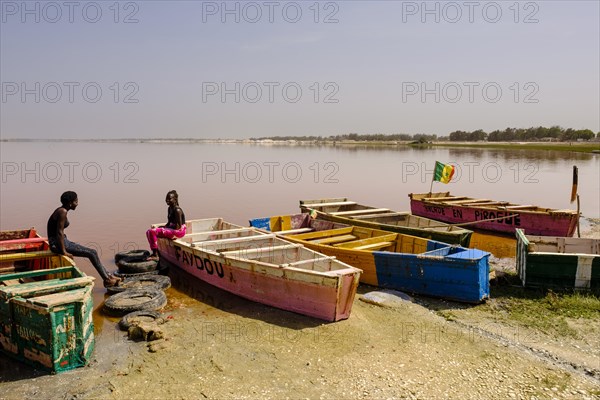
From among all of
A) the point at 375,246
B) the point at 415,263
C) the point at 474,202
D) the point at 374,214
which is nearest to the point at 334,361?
the point at 415,263

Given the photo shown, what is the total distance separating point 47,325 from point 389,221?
1144 cm

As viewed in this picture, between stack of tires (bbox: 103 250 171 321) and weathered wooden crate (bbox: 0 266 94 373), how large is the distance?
1865 mm

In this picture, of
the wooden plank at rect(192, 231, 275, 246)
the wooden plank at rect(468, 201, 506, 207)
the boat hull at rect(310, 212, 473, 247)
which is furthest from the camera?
the wooden plank at rect(468, 201, 506, 207)

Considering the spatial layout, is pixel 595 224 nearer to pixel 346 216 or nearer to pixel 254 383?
pixel 346 216

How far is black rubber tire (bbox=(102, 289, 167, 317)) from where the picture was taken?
931 centimetres

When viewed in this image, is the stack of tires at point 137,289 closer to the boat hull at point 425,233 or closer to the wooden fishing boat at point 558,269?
the boat hull at point 425,233

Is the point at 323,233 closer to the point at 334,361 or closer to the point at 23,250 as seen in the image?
the point at 334,361

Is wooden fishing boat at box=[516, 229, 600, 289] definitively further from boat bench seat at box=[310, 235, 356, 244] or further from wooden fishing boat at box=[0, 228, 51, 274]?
wooden fishing boat at box=[0, 228, 51, 274]

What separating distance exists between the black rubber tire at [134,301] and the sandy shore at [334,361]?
1.06 feet

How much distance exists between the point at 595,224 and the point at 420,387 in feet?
57.7

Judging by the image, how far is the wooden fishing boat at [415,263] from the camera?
9.62 meters

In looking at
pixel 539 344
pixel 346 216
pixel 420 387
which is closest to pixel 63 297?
pixel 420 387

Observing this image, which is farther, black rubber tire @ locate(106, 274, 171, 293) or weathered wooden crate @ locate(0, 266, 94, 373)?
black rubber tire @ locate(106, 274, 171, 293)

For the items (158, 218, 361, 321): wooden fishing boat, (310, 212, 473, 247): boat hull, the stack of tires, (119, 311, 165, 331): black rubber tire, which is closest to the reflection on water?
(310, 212, 473, 247): boat hull
